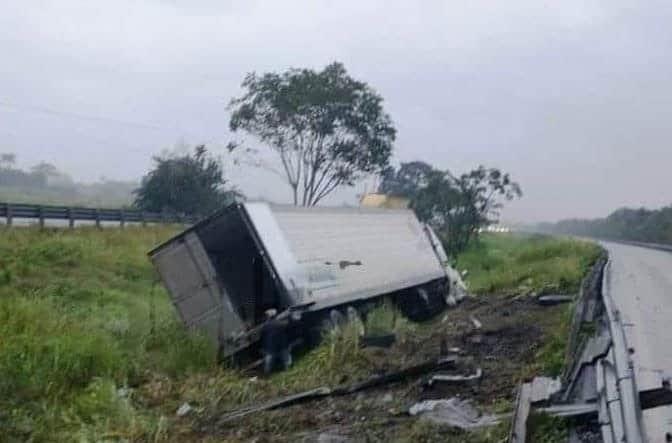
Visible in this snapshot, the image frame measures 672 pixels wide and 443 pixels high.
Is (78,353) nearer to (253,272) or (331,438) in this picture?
(253,272)

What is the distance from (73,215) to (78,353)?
723 inches

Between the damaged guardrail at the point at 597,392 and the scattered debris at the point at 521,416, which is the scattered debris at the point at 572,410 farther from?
the scattered debris at the point at 521,416

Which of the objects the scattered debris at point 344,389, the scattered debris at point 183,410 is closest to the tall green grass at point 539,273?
the scattered debris at point 344,389

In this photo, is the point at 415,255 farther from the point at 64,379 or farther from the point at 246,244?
the point at 64,379

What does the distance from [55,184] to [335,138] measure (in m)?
35.9

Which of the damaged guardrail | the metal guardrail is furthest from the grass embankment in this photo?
the metal guardrail

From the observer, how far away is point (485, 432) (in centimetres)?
565

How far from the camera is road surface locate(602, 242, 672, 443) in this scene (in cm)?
582

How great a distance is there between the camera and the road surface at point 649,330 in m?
5.82

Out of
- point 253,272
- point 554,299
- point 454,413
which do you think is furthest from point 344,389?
point 554,299

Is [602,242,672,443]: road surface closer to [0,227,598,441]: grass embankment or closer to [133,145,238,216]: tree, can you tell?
[0,227,598,441]: grass embankment

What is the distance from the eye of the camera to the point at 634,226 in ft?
245

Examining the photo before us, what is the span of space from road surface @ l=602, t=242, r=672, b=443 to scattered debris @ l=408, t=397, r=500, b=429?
3.64 feet

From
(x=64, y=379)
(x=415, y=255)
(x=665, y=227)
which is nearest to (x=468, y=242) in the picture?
(x=415, y=255)
